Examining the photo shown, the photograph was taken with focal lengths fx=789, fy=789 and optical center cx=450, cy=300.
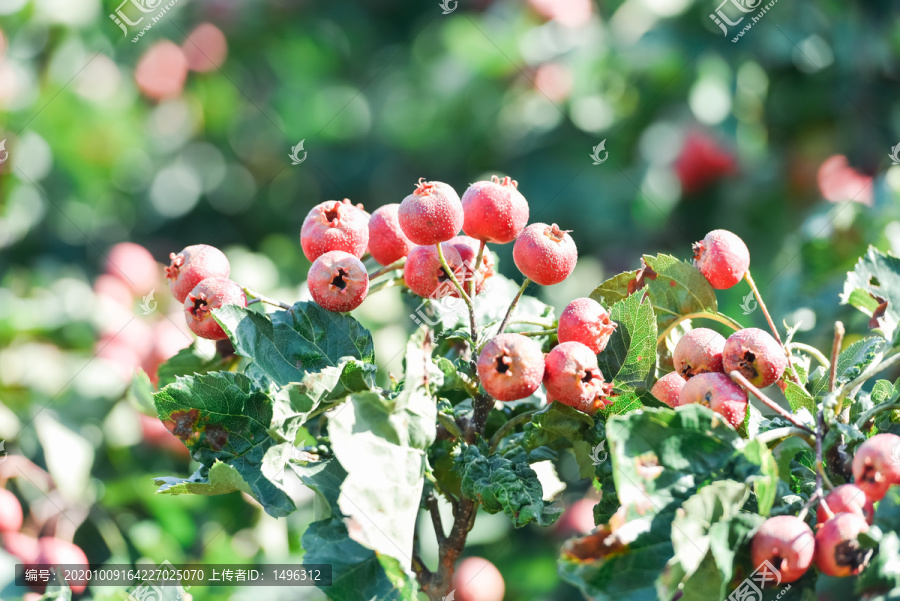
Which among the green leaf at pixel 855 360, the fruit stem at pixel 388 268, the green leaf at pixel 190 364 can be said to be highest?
the fruit stem at pixel 388 268

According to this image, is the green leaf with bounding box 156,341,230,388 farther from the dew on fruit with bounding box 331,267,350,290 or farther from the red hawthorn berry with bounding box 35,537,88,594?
the red hawthorn berry with bounding box 35,537,88,594

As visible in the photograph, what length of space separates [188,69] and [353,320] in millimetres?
2188

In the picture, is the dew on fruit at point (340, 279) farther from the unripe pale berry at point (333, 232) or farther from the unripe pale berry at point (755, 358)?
the unripe pale berry at point (755, 358)

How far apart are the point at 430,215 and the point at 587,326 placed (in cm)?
19

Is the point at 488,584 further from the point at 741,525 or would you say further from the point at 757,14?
the point at 757,14

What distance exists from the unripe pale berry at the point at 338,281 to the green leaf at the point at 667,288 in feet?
0.90

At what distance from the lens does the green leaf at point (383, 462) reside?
0.65 m

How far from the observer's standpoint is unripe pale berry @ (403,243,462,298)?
2.74 feet

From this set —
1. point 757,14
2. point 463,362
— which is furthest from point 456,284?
point 757,14

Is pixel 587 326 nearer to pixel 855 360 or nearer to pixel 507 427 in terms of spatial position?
pixel 507 427

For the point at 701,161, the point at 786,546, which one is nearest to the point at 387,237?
the point at 786,546

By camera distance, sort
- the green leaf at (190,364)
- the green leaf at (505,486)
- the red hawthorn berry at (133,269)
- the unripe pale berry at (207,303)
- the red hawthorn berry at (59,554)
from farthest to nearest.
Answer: the red hawthorn berry at (133,269) < the red hawthorn berry at (59,554) < the green leaf at (190,364) < the unripe pale berry at (207,303) < the green leaf at (505,486)

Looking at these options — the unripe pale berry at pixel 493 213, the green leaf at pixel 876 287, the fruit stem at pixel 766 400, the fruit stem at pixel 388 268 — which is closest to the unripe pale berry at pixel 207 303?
the fruit stem at pixel 388 268

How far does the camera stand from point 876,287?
902 millimetres
